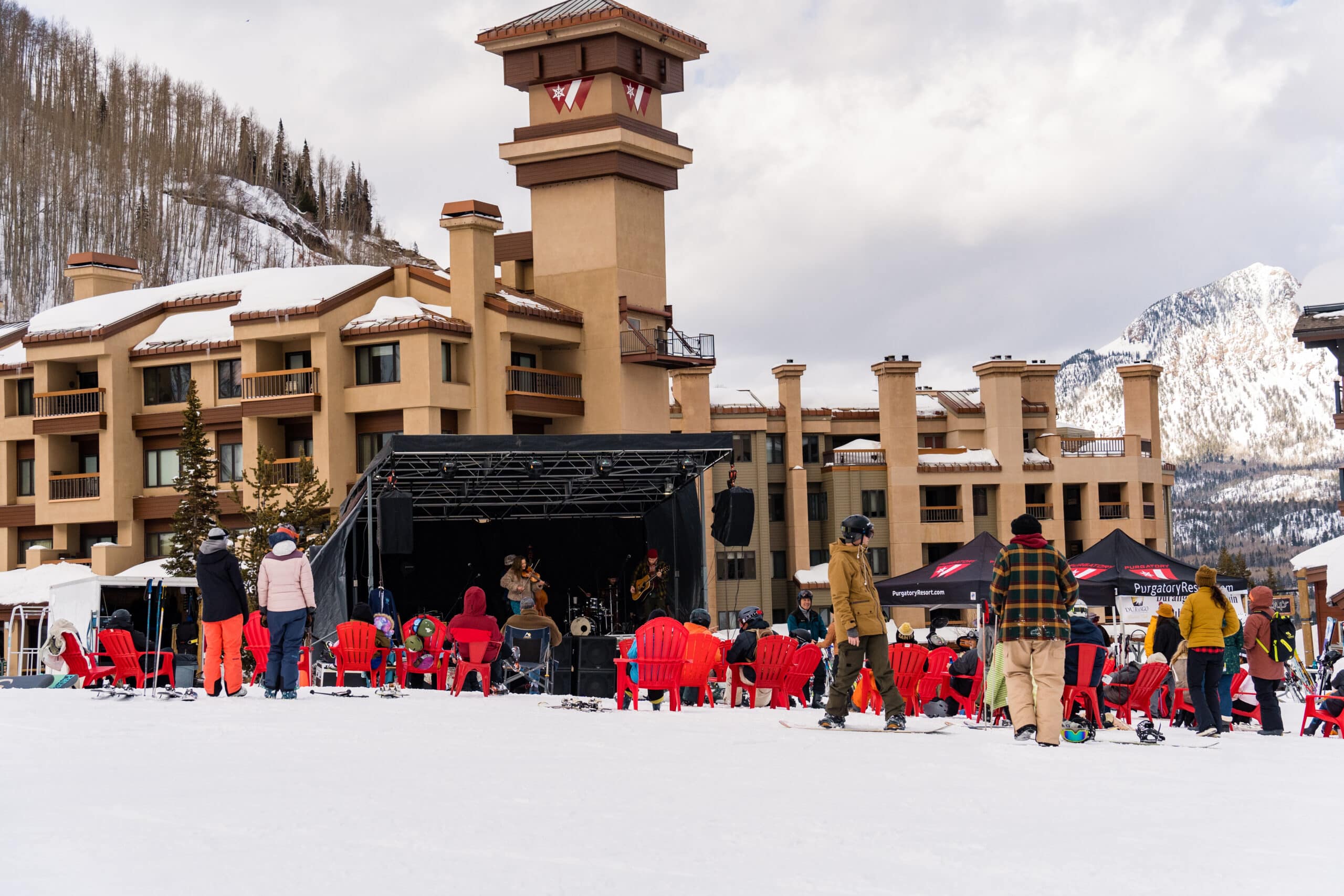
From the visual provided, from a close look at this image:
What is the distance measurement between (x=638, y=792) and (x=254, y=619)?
10053 millimetres

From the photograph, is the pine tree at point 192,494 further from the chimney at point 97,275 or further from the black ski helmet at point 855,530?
the black ski helmet at point 855,530

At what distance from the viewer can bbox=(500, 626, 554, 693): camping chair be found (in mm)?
15375

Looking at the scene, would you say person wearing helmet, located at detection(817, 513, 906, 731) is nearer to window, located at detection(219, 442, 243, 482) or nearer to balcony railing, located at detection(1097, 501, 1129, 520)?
window, located at detection(219, 442, 243, 482)

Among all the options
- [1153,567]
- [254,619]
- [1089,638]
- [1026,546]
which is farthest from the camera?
[1153,567]

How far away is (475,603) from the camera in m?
14.4

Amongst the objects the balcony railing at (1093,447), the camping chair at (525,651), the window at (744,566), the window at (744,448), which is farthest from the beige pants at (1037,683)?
the balcony railing at (1093,447)

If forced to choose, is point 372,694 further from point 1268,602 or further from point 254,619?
point 1268,602

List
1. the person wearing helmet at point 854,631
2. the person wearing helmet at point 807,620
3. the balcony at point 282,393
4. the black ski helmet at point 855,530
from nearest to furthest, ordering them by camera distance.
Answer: the black ski helmet at point 855,530 < the person wearing helmet at point 854,631 < the person wearing helmet at point 807,620 < the balcony at point 282,393

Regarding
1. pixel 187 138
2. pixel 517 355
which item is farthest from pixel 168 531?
pixel 187 138

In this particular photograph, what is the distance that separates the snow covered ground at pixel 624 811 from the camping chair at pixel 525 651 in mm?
5109

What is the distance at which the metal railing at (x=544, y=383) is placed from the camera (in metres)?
43.4

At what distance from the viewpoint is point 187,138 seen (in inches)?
3474

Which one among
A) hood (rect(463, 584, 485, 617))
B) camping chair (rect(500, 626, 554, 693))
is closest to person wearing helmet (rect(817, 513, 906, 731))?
hood (rect(463, 584, 485, 617))

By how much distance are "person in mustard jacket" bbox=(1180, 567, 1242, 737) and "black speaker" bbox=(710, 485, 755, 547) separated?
1011 cm
